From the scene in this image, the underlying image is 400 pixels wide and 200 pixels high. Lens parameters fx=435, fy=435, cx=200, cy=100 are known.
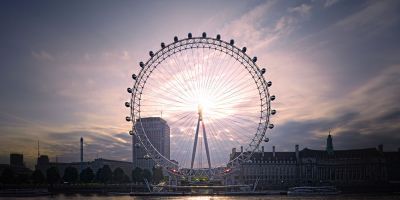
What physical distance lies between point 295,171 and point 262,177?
431 inches

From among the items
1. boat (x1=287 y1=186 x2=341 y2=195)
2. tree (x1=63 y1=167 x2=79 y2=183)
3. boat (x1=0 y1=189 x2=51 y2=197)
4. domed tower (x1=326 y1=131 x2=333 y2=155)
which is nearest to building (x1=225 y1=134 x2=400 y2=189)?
domed tower (x1=326 y1=131 x2=333 y2=155)

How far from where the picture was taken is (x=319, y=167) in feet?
461

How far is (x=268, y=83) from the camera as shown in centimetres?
6675

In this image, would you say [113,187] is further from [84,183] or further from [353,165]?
[353,165]

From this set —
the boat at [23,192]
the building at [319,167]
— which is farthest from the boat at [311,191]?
the boat at [23,192]

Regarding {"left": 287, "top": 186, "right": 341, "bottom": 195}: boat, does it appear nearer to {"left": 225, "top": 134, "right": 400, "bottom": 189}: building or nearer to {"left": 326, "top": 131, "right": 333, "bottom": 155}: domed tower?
{"left": 225, "top": 134, "right": 400, "bottom": 189}: building

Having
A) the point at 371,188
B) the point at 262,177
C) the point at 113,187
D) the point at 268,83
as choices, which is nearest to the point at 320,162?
the point at 262,177

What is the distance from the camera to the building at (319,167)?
448 ft

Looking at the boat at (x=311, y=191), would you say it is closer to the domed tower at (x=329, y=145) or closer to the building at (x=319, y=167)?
the building at (x=319, y=167)

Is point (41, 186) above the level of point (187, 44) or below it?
below

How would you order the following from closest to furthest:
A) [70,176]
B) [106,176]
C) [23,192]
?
[23,192] < [70,176] < [106,176]

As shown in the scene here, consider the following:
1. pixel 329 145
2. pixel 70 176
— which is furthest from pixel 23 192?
pixel 329 145

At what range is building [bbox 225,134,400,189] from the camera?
136 m

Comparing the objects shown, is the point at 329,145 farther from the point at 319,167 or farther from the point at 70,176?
the point at 70,176
